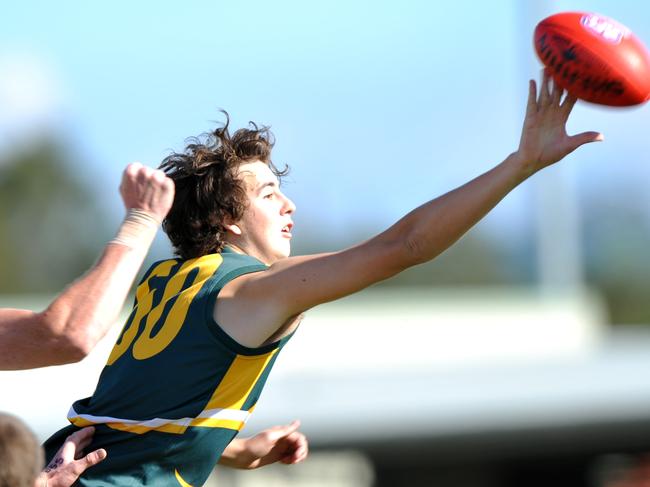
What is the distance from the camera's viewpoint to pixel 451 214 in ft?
15.4

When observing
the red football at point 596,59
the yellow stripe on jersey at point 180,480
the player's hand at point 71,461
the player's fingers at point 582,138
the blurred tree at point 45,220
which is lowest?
the blurred tree at point 45,220

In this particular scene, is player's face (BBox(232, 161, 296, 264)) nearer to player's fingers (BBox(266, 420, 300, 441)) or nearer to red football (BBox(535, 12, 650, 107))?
player's fingers (BBox(266, 420, 300, 441))

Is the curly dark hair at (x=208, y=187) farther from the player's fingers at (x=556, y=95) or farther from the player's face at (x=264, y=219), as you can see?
the player's fingers at (x=556, y=95)

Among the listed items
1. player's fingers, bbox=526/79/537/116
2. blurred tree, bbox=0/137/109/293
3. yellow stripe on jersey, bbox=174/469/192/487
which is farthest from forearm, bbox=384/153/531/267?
blurred tree, bbox=0/137/109/293

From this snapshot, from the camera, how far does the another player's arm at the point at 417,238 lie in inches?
184

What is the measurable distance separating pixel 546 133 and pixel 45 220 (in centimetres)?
3534

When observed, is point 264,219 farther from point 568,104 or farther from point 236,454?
point 568,104

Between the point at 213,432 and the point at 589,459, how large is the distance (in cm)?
1590

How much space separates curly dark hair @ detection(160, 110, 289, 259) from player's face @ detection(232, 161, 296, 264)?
0.05 metres

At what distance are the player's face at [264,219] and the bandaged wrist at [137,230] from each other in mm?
882

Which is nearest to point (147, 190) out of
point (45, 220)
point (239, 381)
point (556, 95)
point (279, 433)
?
point (239, 381)

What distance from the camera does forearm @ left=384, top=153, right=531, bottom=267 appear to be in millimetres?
4668

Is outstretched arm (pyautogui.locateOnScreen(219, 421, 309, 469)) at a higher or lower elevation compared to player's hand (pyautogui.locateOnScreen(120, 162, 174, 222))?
lower

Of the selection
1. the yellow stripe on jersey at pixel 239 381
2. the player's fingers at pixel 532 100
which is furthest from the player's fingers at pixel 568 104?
the yellow stripe on jersey at pixel 239 381
